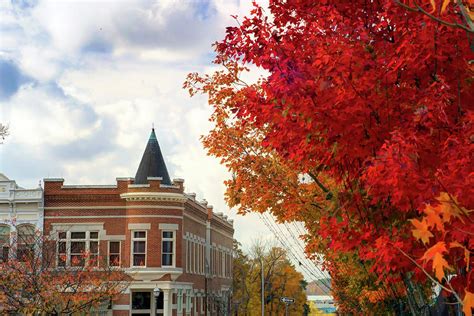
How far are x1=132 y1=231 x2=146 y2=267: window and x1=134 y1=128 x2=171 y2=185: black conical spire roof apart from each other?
394 centimetres

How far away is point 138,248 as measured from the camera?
4622 centimetres

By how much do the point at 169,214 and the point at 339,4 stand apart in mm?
36950

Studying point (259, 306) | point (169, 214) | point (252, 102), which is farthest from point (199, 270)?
point (252, 102)

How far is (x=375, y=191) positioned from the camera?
346 inches

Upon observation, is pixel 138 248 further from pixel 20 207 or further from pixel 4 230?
pixel 4 230

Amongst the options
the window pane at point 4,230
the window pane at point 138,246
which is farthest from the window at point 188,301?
the window pane at point 4,230

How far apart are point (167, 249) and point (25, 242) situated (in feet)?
40.4

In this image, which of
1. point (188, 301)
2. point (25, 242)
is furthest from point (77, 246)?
point (25, 242)

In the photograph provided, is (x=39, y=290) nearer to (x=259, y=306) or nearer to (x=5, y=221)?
(x=5, y=221)

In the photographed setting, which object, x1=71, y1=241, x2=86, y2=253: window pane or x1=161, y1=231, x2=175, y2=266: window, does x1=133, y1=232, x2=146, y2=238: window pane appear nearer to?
x1=161, y1=231, x2=175, y2=266: window

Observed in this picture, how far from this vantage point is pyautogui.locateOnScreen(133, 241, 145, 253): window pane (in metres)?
46.2

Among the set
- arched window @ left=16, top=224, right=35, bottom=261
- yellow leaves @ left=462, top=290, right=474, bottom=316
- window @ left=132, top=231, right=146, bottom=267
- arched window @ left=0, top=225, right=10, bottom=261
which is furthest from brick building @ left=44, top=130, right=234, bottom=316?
yellow leaves @ left=462, top=290, right=474, bottom=316

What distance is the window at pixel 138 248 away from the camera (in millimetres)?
46062

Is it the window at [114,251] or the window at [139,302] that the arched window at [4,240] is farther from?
the window at [139,302]
